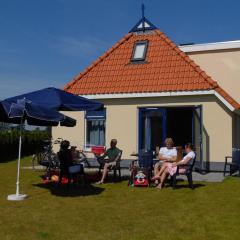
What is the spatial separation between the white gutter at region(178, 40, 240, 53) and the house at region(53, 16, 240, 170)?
9cm

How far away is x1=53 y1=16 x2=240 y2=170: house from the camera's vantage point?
14586 mm

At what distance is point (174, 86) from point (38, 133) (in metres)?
14.7

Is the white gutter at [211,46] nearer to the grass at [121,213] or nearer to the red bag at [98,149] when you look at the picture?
the red bag at [98,149]

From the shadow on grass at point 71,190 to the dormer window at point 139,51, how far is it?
7.21 metres

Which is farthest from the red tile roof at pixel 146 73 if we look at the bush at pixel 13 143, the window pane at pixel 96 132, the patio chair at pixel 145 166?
the bush at pixel 13 143

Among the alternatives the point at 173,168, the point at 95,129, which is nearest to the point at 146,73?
the point at 95,129

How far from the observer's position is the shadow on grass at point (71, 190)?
32.7 ft

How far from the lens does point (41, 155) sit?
15.1 m

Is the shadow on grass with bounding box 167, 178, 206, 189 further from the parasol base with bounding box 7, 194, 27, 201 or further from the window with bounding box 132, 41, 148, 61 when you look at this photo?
the window with bounding box 132, 41, 148, 61

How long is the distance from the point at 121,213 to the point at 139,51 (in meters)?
10.4

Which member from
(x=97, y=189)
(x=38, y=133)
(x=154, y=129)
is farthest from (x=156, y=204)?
(x=38, y=133)

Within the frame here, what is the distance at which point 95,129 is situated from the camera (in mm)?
16422

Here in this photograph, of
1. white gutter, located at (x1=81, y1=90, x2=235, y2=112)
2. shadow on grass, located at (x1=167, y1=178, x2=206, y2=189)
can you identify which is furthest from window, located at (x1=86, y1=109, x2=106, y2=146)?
shadow on grass, located at (x1=167, y1=178, x2=206, y2=189)

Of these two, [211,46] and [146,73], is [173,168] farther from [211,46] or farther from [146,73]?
[211,46]
